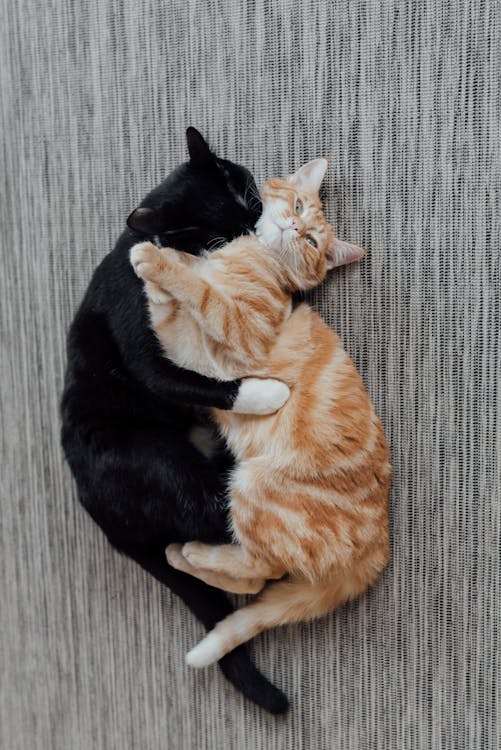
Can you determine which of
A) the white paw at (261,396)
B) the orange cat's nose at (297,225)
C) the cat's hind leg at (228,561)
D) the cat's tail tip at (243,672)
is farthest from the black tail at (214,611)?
the orange cat's nose at (297,225)

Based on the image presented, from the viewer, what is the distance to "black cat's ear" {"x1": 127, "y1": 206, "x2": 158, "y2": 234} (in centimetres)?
97

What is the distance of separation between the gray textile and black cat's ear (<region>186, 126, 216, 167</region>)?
144 millimetres

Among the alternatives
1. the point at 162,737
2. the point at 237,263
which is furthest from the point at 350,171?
the point at 162,737

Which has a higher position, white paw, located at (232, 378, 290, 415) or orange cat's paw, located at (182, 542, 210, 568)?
white paw, located at (232, 378, 290, 415)

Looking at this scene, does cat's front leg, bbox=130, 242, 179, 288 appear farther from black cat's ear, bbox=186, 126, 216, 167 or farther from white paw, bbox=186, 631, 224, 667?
white paw, bbox=186, 631, 224, 667

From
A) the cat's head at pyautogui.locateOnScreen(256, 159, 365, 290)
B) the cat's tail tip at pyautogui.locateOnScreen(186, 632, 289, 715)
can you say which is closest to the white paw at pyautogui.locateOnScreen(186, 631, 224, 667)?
the cat's tail tip at pyautogui.locateOnScreen(186, 632, 289, 715)

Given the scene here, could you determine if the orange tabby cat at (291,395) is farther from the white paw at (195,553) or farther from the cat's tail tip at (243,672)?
the cat's tail tip at (243,672)

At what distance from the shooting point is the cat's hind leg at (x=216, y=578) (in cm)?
110

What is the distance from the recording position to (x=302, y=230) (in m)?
1.00

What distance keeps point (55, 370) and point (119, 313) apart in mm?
358

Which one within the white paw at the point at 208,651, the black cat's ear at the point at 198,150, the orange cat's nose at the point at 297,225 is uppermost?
the black cat's ear at the point at 198,150

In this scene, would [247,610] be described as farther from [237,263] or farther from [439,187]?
[439,187]

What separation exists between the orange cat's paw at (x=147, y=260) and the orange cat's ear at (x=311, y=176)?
0.94 ft

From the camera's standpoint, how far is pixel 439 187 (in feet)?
3.36
